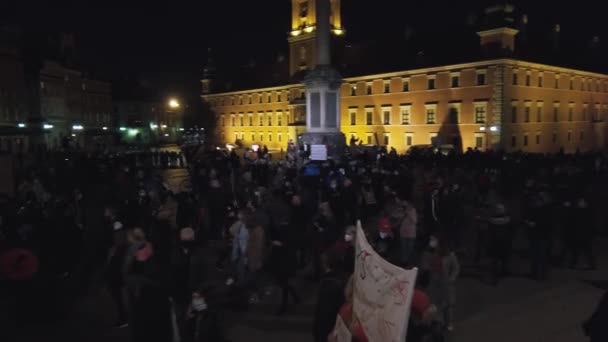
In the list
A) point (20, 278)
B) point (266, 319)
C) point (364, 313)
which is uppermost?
point (364, 313)

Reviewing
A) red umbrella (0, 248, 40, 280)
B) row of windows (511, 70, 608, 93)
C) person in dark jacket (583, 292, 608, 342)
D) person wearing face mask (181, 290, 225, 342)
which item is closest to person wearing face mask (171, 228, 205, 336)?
person wearing face mask (181, 290, 225, 342)

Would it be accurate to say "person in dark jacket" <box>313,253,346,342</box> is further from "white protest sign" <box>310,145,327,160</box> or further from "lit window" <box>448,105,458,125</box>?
"lit window" <box>448,105,458,125</box>

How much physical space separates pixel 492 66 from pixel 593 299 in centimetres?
4233

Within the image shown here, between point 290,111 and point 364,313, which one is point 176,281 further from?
point 290,111

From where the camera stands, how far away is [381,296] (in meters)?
3.79

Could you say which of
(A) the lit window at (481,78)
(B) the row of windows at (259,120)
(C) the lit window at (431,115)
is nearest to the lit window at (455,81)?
(A) the lit window at (481,78)

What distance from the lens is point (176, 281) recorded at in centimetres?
736

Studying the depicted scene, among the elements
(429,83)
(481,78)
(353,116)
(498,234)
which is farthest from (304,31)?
(498,234)

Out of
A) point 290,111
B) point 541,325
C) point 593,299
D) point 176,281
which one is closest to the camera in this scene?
point 176,281

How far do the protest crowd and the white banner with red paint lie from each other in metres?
0.12

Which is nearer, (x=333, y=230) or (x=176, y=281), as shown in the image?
(x=176, y=281)

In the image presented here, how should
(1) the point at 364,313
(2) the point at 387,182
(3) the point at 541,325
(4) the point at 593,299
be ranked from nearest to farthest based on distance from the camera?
(1) the point at 364,313 → (3) the point at 541,325 → (4) the point at 593,299 → (2) the point at 387,182

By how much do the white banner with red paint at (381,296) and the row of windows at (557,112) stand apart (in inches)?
1927

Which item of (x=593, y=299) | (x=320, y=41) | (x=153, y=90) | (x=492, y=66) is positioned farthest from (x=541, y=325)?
(x=153, y=90)
